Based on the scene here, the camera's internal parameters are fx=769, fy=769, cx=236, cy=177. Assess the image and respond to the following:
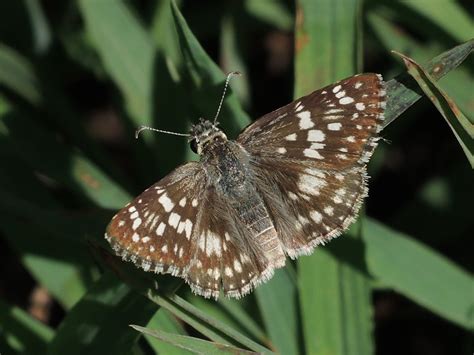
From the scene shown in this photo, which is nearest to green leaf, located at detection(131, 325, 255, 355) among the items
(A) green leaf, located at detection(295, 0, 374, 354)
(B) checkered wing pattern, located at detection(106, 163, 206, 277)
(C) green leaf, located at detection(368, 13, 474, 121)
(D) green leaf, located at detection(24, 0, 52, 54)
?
(B) checkered wing pattern, located at detection(106, 163, 206, 277)

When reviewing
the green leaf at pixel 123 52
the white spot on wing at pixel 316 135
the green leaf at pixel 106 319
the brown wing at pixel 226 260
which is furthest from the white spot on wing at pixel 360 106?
the green leaf at pixel 123 52

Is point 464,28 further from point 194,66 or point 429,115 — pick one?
point 194,66

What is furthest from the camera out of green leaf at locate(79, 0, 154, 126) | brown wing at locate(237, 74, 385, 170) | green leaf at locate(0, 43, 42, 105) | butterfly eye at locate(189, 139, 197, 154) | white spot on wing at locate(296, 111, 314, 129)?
green leaf at locate(0, 43, 42, 105)

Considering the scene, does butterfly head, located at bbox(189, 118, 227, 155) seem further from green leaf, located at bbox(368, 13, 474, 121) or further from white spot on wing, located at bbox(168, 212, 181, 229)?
green leaf, located at bbox(368, 13, 474, 121)

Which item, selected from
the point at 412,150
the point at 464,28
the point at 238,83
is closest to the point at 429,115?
the point at 412,150

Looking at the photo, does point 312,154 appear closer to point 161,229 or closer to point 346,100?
point 346,100

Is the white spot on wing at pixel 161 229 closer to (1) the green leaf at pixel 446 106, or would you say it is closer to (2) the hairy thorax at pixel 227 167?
(2) the hairy thorax at pixel 227 167
